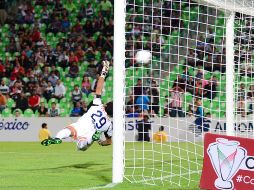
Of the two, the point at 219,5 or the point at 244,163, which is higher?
the point at 219,5

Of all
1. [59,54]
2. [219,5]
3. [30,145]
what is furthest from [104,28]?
[219,5]

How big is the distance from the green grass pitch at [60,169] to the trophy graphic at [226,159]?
0.88 meters

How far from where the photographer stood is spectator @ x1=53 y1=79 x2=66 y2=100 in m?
28.4

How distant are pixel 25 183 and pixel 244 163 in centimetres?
361

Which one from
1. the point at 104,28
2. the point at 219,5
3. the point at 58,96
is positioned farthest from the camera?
the point at 104,28

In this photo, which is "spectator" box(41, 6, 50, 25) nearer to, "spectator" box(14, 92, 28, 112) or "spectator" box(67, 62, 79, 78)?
"spectator" box(67, 62, 79, 78)

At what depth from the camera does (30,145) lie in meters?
23.5

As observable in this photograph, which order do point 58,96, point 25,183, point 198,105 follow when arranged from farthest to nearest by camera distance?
point 58,96
point 198,105
point 25,183

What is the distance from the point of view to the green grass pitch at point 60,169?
1139cm

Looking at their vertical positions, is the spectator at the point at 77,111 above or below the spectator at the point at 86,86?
below

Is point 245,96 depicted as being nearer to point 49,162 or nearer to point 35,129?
point 49,162

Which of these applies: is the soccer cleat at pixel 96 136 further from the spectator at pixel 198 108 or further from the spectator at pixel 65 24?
the spectator at pixel 65 24

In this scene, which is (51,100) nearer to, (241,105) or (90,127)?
(241,105)

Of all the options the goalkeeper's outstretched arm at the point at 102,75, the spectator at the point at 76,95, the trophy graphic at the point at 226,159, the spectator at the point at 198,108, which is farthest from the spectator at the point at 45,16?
the trophy graphic at the point at 226,159
